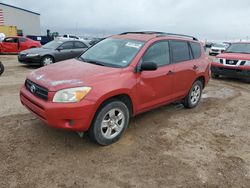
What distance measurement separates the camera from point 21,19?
34.5m

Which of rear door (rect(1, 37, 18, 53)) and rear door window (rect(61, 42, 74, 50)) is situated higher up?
rear door window (rect(61, 42, 74, 50))

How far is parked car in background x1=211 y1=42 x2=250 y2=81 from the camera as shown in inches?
357

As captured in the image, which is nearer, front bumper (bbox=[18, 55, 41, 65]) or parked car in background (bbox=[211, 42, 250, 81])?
parked car in background (bbox=[211, 42, 250, 81])

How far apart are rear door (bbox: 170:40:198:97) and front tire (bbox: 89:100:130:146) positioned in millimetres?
1607

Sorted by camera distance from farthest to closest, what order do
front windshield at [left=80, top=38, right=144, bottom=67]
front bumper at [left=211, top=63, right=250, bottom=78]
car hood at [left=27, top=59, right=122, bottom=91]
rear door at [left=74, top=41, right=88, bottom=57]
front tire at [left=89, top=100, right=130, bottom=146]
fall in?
rear door at [left=74, top=41, right=88, bottom=57]
front bumper at [left=211, top=63, right=250, bottom=78]
front windshield at [left=80, top=38, right=144, bottom=67]
front tire at [left=89, top=100, right=130, bottom=146]
car hood at [left=27, top=59, right=122, bottom=91]

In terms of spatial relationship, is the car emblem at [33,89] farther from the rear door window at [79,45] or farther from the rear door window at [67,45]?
the rear door window at [79,45]

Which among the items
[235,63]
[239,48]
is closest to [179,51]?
[235,63]

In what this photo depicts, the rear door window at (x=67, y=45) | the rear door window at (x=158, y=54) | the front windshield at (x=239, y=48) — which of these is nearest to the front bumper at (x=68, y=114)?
the rear door window at (x=158, y=54)

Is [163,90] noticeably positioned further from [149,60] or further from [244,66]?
[244,66]

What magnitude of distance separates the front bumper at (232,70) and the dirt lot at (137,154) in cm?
456

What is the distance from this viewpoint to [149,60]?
14.0 ft

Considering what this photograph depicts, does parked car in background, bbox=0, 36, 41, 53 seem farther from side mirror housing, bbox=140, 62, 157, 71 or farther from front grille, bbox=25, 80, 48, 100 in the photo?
side mirror housing, bbox=140, 62, 157, 71

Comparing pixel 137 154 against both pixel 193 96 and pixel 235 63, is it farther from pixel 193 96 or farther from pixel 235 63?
pixel 235 63

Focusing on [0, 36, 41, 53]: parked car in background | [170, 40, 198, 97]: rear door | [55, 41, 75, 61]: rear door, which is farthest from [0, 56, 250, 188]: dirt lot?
[0, 36, 41, 53]: parked car in background
